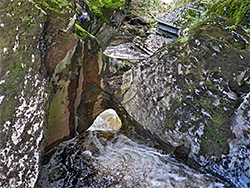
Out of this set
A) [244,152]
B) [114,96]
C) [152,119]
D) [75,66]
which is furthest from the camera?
[114,96]

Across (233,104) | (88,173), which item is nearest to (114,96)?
(88,173)

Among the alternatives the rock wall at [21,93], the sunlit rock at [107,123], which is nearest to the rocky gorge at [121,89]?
the rock wall at [21,93]

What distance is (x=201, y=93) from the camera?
3.14 meters

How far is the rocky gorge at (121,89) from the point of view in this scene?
7.73ft

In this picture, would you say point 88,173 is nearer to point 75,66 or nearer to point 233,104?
point 75,66

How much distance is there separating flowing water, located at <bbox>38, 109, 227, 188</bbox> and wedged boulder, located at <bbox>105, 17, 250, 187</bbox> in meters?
0.28

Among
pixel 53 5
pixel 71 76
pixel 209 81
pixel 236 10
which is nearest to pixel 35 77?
pixel 71 76

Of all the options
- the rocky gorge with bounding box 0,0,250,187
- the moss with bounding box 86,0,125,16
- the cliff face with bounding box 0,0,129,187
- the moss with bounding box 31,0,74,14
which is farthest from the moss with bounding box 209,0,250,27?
the moss with bounding box 31,0,74,14

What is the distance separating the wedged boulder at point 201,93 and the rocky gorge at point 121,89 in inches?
0.5

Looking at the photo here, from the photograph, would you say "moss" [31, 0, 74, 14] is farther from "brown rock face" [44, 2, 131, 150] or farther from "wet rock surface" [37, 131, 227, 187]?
"wet rock surface" [37, 131, 227, 187]

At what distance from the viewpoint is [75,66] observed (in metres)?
3.25

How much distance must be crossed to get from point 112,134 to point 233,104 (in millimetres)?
2096

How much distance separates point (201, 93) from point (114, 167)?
1625 mm

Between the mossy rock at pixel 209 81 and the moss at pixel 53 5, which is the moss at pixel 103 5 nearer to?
the moss at pixel 53 5
